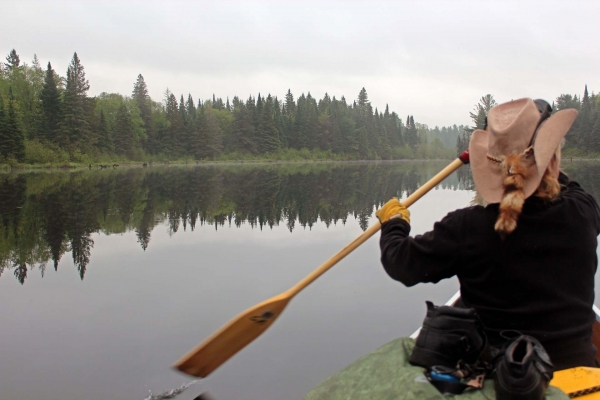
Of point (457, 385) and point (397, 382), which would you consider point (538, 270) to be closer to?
point (457, 385)

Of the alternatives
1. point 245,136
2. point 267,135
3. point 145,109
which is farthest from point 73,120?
point 267,135

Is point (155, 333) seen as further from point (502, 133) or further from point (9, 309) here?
point (502, 133)

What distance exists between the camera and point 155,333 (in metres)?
4.79

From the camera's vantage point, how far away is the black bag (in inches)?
70.6

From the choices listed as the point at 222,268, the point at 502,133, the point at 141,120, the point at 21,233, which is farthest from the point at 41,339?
the point at 141,120

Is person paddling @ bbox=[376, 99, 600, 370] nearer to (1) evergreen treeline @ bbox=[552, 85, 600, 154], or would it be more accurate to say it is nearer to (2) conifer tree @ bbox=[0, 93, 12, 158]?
(2) conifer tree @ bbox=[0, 93, 12, 158]

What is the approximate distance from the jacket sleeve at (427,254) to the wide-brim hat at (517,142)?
0.23m

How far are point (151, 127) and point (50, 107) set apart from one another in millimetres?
20463

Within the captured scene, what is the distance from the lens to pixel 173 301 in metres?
5.71

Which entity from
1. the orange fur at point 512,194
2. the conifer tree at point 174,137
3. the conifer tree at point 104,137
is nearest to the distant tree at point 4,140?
the conifer tree at point 104,137

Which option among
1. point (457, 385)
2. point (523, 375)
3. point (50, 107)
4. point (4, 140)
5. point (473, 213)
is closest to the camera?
point (523, 375)

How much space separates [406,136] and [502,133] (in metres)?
126

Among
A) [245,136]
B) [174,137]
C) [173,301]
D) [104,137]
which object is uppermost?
[245,136]

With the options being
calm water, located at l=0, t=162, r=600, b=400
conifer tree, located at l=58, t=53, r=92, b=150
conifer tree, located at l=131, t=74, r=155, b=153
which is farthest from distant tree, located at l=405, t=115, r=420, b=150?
calm water, located at l=0, t=162, r=600, b=400
